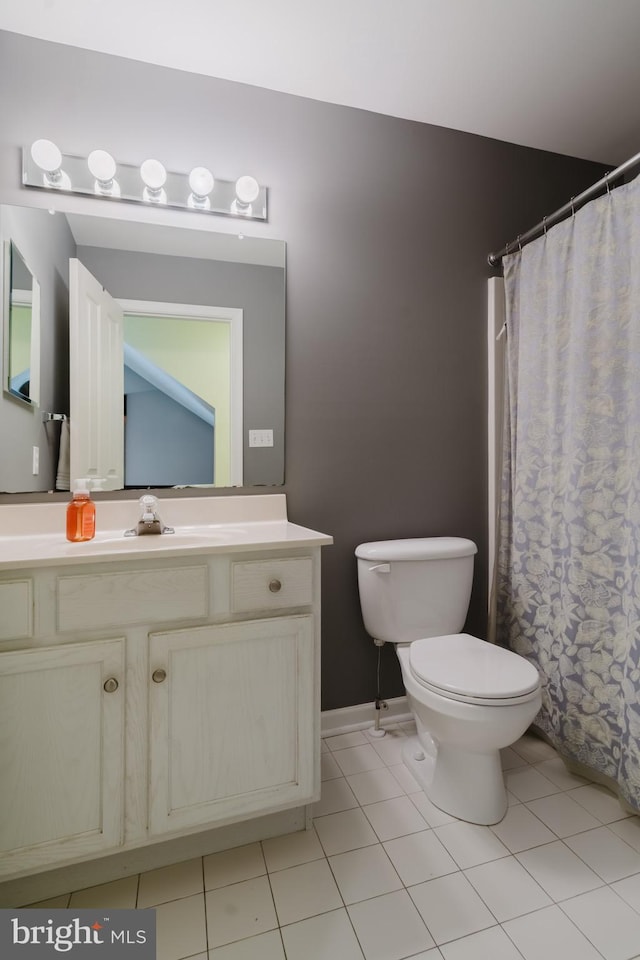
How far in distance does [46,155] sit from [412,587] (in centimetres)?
180

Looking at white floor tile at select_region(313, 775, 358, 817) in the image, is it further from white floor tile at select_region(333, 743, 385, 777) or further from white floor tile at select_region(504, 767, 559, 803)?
white floor tile at select_region(504, 767, 559, 803)

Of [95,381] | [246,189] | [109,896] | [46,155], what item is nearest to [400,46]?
[246,189]

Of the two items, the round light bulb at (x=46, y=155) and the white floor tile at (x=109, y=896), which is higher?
the round light bulb at (x=46, y=155)

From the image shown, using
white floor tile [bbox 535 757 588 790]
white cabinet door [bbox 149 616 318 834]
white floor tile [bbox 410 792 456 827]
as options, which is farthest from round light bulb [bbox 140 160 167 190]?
white floor tile [bbox 535 757 588 790]

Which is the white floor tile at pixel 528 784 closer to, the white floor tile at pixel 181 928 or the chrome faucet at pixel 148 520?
the white floor tile at pixel 181 928

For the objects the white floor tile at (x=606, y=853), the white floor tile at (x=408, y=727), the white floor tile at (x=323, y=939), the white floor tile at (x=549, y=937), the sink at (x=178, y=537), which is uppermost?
the sink at (x=178, y=537)

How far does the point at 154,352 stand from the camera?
5.22 feet

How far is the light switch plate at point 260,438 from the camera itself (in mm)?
1702

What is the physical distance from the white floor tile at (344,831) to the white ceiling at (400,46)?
2387 mm

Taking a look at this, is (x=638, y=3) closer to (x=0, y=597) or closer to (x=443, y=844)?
(x=0, y=597)

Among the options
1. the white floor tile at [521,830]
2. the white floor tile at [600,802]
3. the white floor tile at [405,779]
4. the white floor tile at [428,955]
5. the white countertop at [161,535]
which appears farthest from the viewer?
the white floor tile at [405,779]

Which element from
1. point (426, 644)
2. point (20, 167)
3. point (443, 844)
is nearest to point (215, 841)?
point (443, 844)

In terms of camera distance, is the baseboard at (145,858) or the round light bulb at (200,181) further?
the round light bulb at (200,181)

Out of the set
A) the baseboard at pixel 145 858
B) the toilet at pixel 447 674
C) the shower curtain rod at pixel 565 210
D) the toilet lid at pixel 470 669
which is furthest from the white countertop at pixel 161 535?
the shower curtain rod at pixel 565 210
